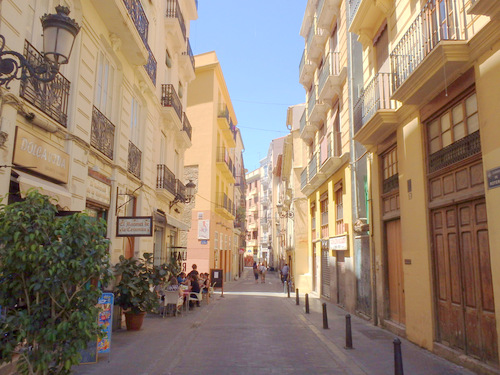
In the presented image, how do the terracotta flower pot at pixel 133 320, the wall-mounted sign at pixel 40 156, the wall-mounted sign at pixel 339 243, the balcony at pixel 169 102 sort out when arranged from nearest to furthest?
the wall-mounted sign at pixel 40 156 → the terracotta flower pot at pixel 133 320 → the wall-mounted sign at pixel 339 243 → the balcony at pixel 169 102

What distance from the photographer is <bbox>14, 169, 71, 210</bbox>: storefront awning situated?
609 cm

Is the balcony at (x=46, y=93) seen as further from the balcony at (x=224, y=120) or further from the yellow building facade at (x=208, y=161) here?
the balcony at (x=224, y=120)

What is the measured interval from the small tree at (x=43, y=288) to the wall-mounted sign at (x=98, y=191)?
16.7 feet

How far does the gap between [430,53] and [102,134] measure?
24.1 feet

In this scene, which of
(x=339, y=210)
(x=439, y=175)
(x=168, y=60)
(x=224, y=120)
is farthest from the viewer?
(x=224, y=120)

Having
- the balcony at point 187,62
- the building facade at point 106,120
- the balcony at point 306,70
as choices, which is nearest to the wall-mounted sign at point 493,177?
the building facade at point 106,120

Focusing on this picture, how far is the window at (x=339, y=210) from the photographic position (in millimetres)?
16417

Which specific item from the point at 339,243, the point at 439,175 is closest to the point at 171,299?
the point at 339,243

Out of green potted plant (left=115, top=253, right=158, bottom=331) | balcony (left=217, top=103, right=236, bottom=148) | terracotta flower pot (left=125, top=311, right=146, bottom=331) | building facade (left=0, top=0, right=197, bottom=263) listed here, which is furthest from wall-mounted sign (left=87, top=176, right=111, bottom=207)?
balcony (left=217, top=103, right=236, bottom=148)

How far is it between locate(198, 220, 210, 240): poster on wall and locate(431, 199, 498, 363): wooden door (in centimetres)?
2090

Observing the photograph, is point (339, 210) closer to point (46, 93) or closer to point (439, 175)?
point (439, 175)

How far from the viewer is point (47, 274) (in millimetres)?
4281

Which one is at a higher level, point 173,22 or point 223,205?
point 173,22

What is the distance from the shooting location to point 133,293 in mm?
9820
